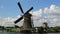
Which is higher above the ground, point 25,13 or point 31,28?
point 25,13

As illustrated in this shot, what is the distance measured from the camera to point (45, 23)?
111062mm

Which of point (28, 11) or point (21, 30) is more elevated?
point (28, 11)

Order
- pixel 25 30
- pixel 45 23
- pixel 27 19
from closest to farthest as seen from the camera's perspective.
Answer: pixel 27 19 → pixel 25 30 → pixel 45 23

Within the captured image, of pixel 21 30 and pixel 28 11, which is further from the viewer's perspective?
pixel 21 30

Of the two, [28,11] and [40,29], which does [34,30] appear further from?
[28,11]

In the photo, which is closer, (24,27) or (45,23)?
(24,27)

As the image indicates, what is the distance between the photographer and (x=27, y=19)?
83312mm

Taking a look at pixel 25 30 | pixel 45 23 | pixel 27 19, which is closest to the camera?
pixel 27 19

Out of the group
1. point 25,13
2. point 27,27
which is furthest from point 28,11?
point 27,27

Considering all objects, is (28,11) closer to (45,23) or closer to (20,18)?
(20,18)

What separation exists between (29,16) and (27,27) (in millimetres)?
5342

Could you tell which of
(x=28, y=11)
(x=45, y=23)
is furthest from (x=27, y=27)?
(x=45, y=23)

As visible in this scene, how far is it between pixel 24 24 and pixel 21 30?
6.08 meters

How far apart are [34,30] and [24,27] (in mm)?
6534
